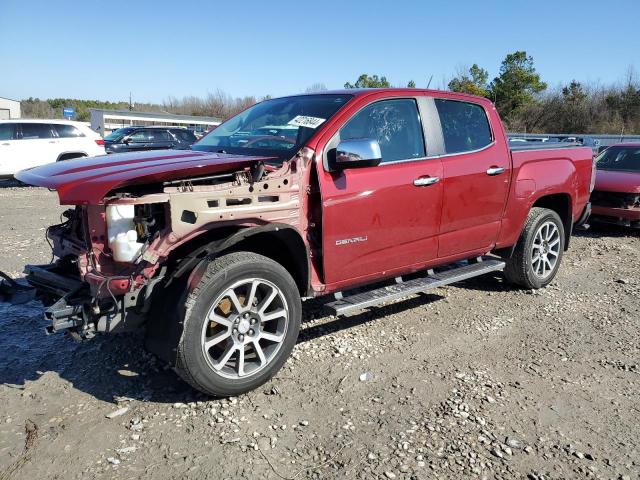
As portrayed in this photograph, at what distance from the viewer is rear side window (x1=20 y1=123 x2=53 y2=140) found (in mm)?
14453

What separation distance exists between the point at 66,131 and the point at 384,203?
13692 millimetres

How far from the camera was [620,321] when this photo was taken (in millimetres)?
4789

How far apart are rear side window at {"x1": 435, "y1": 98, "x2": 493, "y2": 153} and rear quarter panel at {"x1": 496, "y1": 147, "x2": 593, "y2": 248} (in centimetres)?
42

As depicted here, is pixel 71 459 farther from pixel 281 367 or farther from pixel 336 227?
pixel 336 227

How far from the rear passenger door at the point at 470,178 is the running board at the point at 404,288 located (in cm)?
18

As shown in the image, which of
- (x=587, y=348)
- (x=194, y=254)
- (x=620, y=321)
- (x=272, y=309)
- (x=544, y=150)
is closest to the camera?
(x=194, y=254)

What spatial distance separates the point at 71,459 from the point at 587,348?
12.4ft

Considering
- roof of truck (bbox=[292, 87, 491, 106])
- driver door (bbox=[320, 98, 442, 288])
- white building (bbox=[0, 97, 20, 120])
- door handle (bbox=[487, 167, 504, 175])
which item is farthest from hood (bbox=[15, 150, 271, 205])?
white building (bbox=[0, 97, 20, 120])

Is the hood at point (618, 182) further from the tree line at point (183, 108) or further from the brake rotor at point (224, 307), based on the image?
the tree line at point (183, 108)

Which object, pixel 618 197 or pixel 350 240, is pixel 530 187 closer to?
pixel 350 240

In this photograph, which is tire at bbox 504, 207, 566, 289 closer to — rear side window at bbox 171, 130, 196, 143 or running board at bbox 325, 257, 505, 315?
running board at bbox 325, 257, 505, 315

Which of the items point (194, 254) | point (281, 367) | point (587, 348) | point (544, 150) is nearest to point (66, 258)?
point (194, 254)

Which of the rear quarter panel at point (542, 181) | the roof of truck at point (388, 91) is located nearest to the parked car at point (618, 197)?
the rear quarter panel at point (542, 181)

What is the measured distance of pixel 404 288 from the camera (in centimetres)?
411
